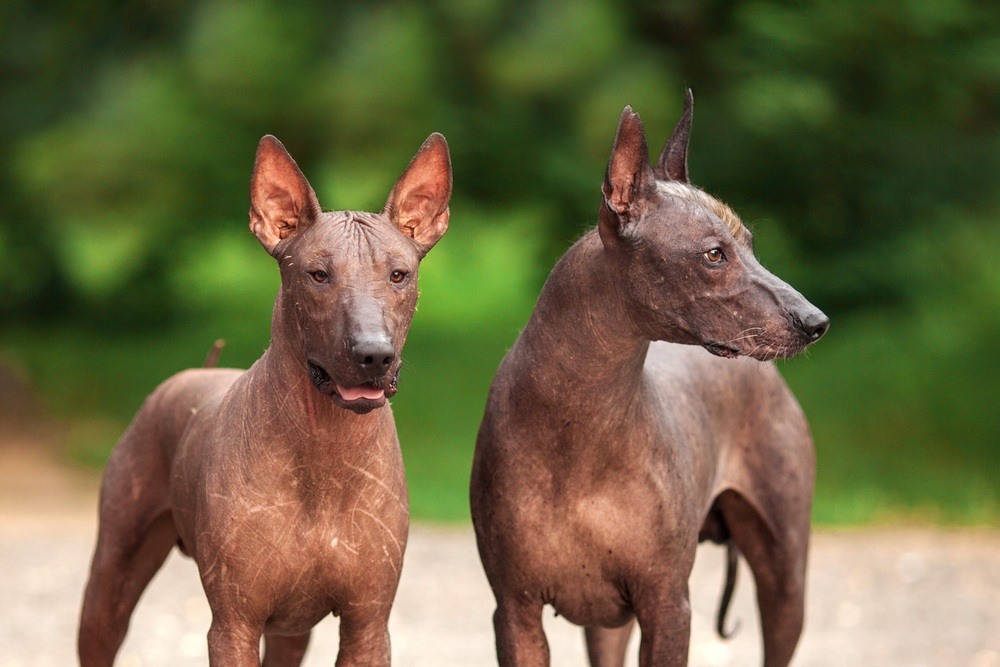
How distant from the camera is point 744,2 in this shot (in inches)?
483

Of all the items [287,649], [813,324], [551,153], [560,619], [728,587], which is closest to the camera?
[813,324]

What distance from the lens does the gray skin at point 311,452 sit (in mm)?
4375

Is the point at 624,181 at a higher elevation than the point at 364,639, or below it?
higher

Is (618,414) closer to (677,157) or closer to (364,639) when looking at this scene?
(677,157)

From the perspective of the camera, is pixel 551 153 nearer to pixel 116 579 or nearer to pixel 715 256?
pixel 116 579

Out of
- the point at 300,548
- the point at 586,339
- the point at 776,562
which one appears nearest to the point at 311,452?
the point at 300,548

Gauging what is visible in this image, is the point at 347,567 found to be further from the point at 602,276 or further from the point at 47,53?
the point at 47,53

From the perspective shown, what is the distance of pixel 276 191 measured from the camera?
15.0 feet

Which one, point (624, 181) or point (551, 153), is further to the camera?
Result: point (551, 153)

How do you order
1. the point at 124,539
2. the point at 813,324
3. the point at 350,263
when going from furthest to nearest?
the point at 124,539 → the point at 813,324 → the point at 350,263

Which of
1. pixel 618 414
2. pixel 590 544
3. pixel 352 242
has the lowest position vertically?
pixel 590 544

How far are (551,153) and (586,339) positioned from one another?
319 inches

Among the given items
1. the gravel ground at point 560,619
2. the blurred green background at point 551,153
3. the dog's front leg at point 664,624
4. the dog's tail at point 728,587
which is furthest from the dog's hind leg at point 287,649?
the blurred green background at point 551,153

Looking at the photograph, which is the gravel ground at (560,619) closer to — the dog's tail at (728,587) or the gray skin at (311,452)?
the dog's tail at (728,587)
